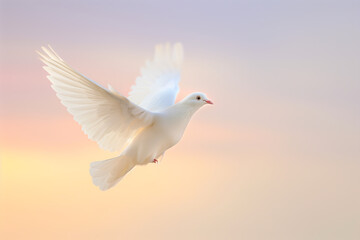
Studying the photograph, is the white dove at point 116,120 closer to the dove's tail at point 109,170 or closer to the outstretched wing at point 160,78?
the dove's tail at point 109,170

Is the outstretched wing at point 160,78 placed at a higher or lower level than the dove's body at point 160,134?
higher

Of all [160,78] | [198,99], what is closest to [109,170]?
[198,99]

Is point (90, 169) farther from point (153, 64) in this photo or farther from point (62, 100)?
point (153, 64)

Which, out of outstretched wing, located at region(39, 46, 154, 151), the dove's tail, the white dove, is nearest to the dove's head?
the white dove

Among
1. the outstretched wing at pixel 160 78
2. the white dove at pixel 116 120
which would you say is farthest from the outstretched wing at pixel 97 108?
the outstretched wing at pixel 160 78

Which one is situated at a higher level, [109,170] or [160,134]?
[160,134]

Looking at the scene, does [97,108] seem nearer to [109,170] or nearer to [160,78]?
[109,170]

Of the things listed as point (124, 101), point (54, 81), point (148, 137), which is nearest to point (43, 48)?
point (54, 81)

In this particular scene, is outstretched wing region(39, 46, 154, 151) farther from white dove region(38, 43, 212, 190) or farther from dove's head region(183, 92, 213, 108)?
dove's head region(183, 92, 213, 108)
